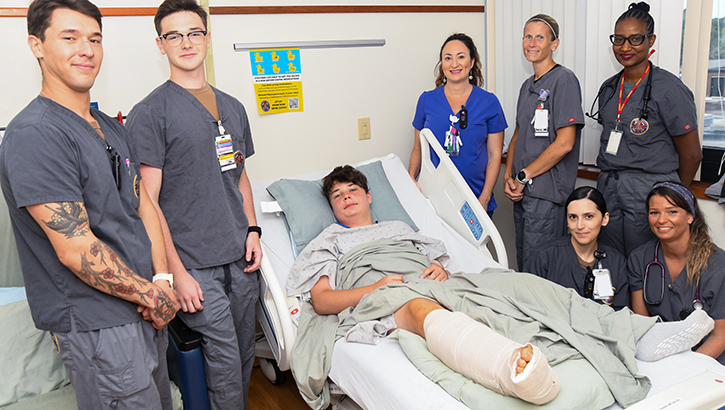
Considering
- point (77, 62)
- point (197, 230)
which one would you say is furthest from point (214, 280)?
point (77, 62)

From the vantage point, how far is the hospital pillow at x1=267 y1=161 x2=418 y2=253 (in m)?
2.40

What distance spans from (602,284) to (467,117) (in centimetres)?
110

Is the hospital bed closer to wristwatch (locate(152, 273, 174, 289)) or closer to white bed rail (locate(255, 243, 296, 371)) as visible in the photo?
white bed rail (locate(255, 243, 296, 371))

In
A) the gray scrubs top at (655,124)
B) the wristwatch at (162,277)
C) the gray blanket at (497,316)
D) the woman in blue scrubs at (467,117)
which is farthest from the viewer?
the woman in blue scrubs at (467,117)

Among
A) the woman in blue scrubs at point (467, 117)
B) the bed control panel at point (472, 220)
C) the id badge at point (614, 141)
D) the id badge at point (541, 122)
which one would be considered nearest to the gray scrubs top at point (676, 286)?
the id badge at point (614, 141)

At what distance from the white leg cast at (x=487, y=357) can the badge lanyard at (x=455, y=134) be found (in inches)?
54.3

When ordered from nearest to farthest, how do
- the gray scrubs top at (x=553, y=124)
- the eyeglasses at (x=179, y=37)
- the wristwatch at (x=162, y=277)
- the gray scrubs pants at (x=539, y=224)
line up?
1. the wristwatch at (x=162, y=277)
2. the eyeglasses at (x=179, y=37)
3. the gray scrubs top at (x=553, y=124)
4. the gray scrubs pants at (x=539, y=224)

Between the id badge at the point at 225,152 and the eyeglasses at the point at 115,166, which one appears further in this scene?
the id badge at the point at 225,152

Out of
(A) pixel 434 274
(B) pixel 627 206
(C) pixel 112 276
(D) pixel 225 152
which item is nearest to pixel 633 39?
(B) pixel 627 206

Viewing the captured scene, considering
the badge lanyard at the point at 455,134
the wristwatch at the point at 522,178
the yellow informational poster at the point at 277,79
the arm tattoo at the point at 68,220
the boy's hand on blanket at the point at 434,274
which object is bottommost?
the boy's hand on blanket at the point at 434,274

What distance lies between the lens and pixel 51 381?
1.81m

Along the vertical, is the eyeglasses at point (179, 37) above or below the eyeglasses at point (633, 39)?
above

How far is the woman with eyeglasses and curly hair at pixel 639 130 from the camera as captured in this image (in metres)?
2.26

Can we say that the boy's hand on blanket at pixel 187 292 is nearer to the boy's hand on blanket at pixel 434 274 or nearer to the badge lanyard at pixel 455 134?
the boy's hand on blanket at pixel 434 274
